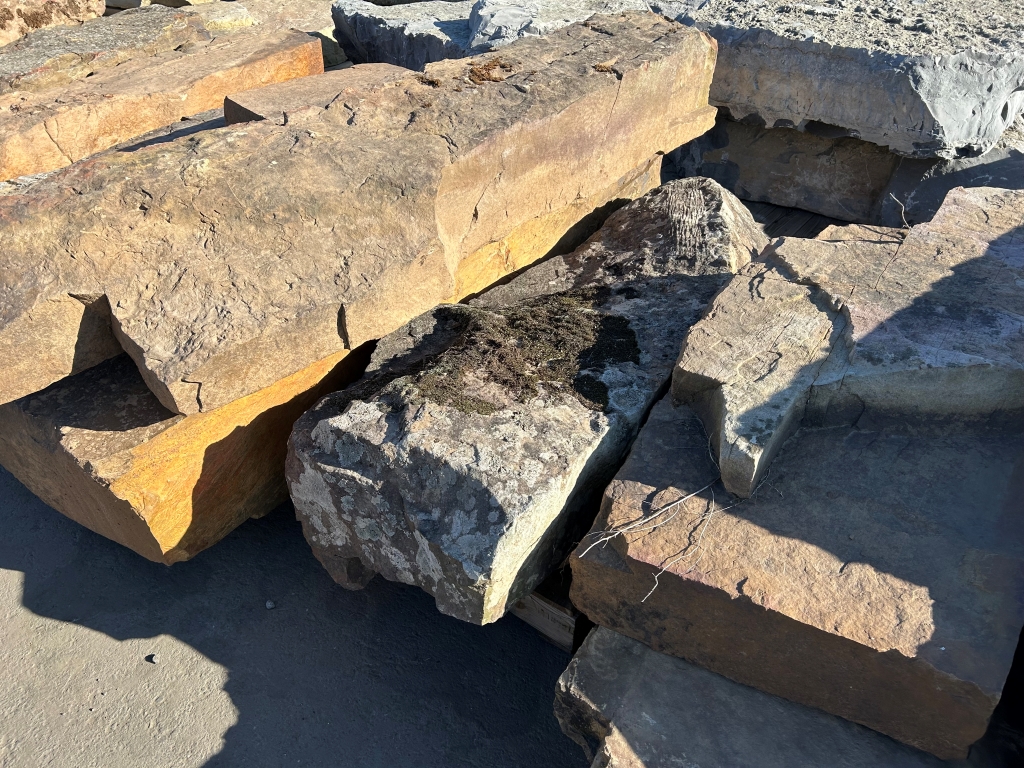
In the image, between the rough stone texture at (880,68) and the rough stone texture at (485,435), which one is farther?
the rough stone texture at (880,68)

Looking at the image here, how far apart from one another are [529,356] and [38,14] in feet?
14.5

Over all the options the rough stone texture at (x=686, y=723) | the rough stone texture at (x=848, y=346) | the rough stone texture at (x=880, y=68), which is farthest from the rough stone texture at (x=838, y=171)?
the rough stone texture at (x=686, y=723)

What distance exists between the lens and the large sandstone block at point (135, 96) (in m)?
3.48

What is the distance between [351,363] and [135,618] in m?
1.07

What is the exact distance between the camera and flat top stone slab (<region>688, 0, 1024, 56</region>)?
377 centimetres

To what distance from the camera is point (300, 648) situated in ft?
8.72

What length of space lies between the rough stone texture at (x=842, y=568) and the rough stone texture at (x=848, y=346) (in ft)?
0.28

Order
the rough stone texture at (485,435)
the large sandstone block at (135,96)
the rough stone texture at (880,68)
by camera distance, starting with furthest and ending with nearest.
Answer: the rough stone texture at (880,68) < the large sandstone block at (135,96) < the rough stone texture at (485,435)

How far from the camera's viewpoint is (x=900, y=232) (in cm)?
288

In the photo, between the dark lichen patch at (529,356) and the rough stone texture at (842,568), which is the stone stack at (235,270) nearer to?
the dark lichen patch at (529,356)

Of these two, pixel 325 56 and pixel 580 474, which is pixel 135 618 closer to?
pixel 580 474

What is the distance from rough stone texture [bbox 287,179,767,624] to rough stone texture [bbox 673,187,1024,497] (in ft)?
0.88

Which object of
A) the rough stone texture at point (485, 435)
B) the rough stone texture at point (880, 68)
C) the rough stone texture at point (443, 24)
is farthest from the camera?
the rough stone texture at point (443, 24)

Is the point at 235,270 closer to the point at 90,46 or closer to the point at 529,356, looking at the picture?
the point at 529,356
